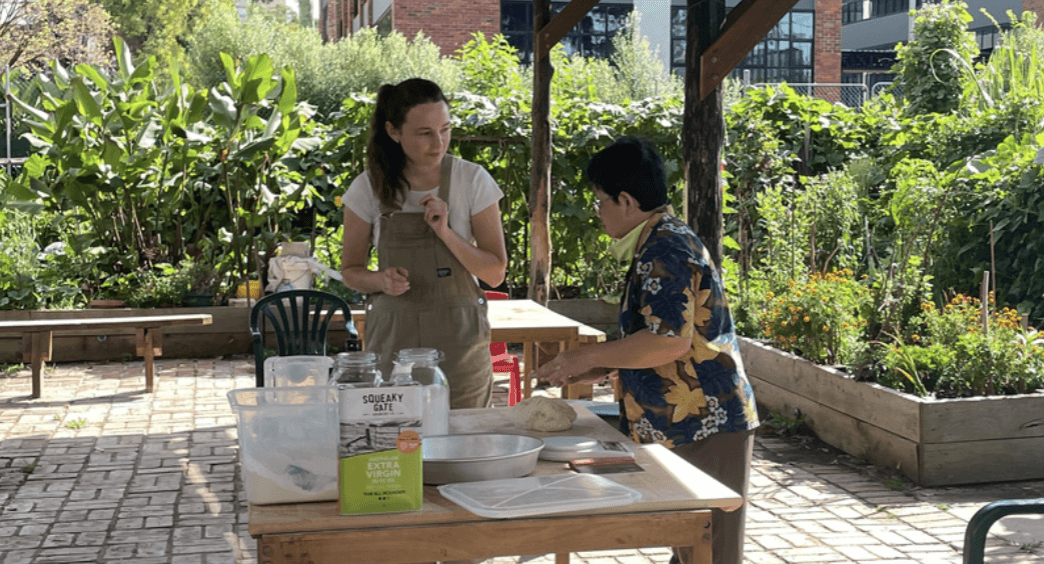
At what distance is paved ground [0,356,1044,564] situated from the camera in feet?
13.5

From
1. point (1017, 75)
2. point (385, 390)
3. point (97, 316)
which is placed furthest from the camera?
point (1017, 75)

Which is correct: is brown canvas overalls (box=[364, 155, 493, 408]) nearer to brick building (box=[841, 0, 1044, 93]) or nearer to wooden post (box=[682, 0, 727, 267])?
wooden post (box=[682, 0, 727, 267])

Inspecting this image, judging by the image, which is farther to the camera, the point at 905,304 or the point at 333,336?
the point at 333,336

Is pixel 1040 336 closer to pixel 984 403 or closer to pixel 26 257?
pixel 984 403

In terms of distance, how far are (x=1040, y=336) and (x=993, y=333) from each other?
3.27ft

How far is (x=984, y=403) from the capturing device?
4.93 metres

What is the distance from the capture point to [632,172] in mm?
2553

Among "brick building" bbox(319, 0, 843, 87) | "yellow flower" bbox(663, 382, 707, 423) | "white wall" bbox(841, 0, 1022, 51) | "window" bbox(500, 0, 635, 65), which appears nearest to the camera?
"yellow flower" bbox(663, 382, 707, 423)

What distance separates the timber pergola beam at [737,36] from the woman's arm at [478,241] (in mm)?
2220

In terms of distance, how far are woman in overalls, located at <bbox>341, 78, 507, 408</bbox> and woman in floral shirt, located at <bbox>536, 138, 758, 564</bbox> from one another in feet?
1.64

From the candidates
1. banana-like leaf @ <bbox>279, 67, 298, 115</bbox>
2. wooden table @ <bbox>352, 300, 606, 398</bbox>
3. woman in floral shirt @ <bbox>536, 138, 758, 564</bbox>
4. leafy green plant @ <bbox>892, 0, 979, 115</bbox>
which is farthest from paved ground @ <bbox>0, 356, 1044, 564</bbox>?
leafy green plant @ <bbox>892, 0, 979, 115</bbox>

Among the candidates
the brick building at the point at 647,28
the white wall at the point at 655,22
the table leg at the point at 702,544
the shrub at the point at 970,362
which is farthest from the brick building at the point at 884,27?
the table leg at the point at 702,544

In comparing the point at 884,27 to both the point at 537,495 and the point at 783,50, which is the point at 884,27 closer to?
the point at 783,50

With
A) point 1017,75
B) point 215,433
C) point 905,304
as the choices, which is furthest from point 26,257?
point 1017,75
